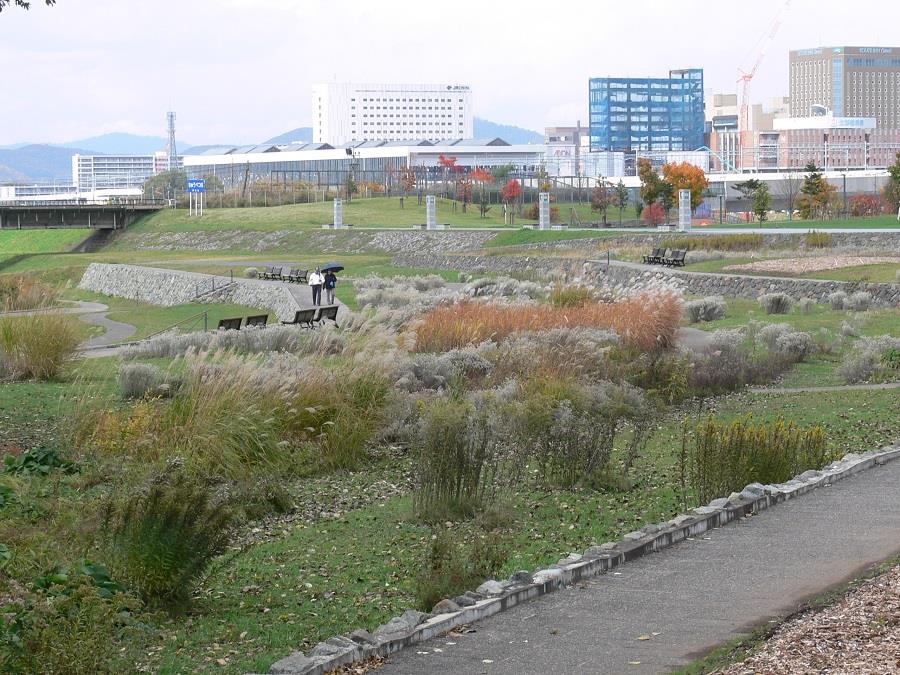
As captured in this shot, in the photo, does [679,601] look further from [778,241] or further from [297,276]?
[778,241]

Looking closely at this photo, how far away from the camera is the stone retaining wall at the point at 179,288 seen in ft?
127

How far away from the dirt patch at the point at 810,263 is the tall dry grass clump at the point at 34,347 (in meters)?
24.5

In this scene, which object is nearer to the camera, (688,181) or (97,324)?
(97,324)

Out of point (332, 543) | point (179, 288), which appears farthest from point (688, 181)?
point (332, 543)

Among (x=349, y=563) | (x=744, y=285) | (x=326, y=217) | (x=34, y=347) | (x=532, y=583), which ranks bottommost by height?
(x=349, y=563)

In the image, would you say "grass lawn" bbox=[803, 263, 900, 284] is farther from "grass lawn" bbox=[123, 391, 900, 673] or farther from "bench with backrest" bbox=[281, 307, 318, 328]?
"grass lawn" bbox=[123, 391, 900, 673]

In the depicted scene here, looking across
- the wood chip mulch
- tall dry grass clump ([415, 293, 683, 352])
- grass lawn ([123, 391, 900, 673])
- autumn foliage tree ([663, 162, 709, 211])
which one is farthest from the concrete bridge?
the wood chip mulch

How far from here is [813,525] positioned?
9.60 meters

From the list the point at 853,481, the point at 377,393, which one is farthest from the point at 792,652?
the point at 377,393

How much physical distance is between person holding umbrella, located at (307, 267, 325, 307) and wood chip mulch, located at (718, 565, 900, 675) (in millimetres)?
28275

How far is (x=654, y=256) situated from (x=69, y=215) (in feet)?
172

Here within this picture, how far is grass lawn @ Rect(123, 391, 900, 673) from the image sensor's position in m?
7.90

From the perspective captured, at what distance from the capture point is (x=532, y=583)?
312 inches

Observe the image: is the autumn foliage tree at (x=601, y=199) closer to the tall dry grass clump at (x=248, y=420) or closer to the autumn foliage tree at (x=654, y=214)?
the autumn foliage tree at (x=654, y=214)
